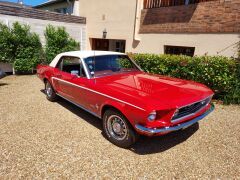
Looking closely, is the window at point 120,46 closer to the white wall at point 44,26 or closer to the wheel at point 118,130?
the white wall at point 44,26

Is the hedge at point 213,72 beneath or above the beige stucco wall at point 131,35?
beneath

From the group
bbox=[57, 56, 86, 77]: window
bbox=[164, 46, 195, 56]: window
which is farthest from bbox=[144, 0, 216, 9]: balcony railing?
bbox=[57, 56, 86, 77]: window

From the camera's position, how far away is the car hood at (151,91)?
3053 millimetres

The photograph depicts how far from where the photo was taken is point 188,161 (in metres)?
3.31

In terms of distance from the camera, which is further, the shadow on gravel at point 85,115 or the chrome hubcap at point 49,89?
the chrome hubcap at point 49,89

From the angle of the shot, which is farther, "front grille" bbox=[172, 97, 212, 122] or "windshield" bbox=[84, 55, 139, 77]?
"windshield" bbox=[84, 55, 139, 77]

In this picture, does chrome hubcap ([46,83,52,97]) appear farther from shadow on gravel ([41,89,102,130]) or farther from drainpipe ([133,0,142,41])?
drainpipe ([133,0,142,41])

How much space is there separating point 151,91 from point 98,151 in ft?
4.67

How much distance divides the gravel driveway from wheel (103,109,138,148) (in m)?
0.14

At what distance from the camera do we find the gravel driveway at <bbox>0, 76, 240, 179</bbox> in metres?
3.03

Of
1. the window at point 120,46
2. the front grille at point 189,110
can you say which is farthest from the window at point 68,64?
the window at point 120,46

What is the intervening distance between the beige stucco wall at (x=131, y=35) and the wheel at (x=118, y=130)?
585cm

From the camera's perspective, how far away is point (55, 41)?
445 inches

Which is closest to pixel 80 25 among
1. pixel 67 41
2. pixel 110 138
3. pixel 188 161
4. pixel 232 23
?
pixel 67 41
